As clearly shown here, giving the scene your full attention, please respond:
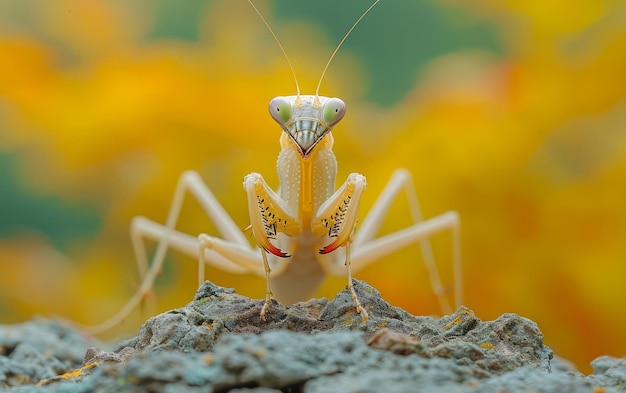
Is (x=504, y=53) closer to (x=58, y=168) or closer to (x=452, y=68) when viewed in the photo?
(x=452, y=68)

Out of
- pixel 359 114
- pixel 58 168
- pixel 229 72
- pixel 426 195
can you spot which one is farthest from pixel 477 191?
pixel 58 168

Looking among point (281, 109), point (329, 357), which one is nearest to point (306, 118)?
point (281, 109)

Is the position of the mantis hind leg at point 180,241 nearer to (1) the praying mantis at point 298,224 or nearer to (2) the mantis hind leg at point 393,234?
(1) the praying mantis at point 298,224

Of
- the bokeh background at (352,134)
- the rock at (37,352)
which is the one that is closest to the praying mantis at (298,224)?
the rock at (37,352)

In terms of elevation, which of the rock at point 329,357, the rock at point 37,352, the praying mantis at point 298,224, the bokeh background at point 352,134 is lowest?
the rock at point 329,357

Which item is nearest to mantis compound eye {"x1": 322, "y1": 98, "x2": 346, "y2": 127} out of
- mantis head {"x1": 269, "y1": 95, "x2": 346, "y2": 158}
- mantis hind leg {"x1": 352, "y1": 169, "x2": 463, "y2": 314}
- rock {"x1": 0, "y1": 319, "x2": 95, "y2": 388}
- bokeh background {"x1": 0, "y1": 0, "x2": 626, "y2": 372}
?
mantis head {"x1": 269, "y1": 95, "x2": 346, "y2": 158}

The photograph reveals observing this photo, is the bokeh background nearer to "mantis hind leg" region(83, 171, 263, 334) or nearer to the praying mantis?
"mantis hind leg" region(83, 171, 263, 334)

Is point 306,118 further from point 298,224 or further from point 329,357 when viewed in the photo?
point 329,357
